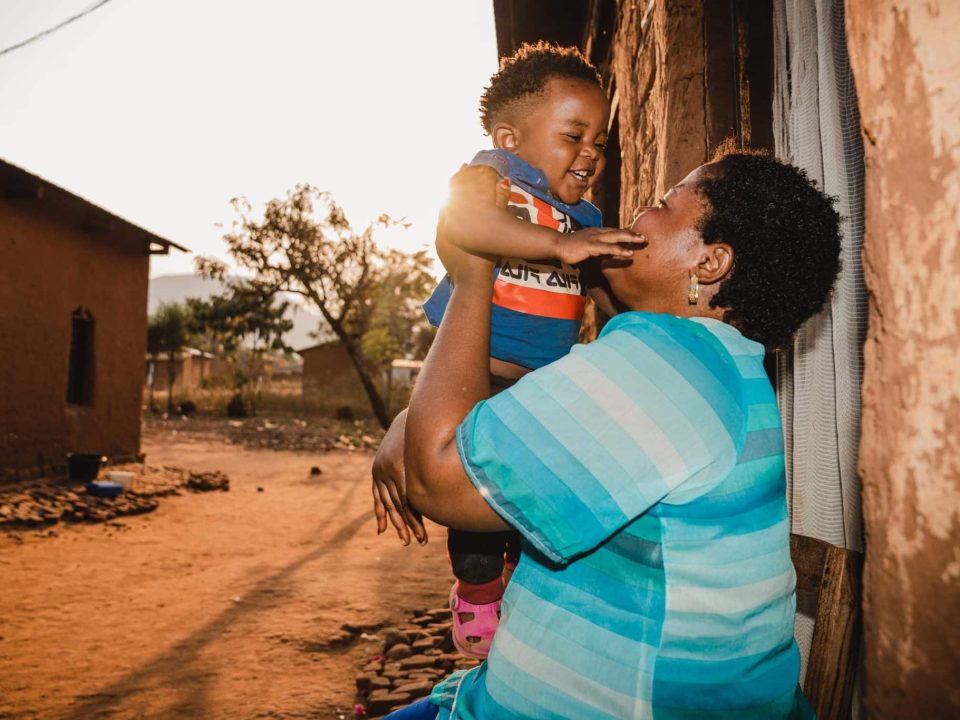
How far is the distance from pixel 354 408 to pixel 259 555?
66.2ft

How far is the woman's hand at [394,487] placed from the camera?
134cm

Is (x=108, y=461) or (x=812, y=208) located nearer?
(x=812, y=208)

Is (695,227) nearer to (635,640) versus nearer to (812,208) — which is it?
(812,208)

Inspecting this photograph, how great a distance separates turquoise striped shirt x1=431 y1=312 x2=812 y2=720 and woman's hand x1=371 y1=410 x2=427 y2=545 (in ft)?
1.24

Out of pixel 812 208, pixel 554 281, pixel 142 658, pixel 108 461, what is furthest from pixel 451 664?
pixel 108 461

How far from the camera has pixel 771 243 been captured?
45.0 inches

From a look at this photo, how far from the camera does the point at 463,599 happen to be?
5.44ft

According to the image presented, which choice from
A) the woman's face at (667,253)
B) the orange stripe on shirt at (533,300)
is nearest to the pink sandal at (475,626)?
the orange stripe on shirt at (533,300)

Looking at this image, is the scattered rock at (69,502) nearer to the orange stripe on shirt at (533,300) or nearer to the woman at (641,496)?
the orange stripe on shirt at (533,300)

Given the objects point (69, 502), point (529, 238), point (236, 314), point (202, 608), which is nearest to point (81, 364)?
point (69, 502)

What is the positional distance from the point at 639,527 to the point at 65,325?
12350mm

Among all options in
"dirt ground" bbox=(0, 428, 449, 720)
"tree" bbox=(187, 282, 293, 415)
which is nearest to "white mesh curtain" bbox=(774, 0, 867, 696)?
"dirt ground" bbox=(0, 428, 449, 720)

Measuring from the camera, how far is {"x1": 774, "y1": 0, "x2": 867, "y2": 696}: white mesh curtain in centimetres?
142

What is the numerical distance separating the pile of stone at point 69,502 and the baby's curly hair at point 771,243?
9493mm
